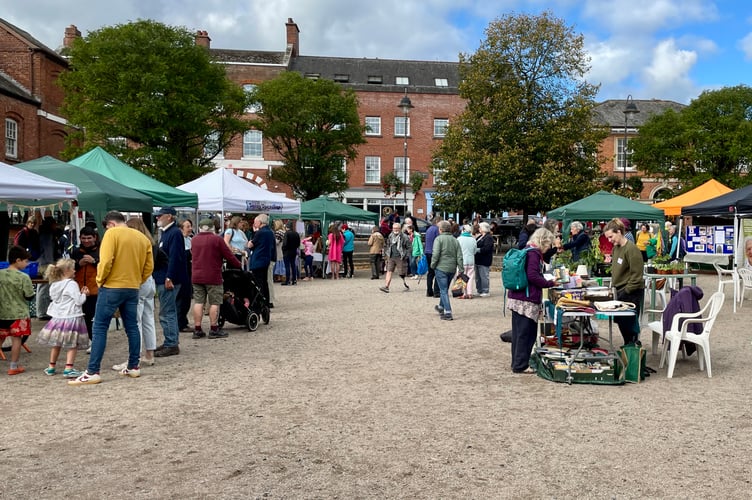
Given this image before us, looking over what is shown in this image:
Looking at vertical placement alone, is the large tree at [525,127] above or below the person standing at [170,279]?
above

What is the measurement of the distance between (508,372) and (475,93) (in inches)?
870

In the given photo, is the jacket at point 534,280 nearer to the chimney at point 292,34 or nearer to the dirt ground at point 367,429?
the dirt ground at point 367,429

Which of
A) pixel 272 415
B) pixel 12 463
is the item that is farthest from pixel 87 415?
pixel 272 415

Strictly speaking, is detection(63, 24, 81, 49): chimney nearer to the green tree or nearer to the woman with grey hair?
the green tree

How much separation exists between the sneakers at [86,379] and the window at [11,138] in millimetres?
28485

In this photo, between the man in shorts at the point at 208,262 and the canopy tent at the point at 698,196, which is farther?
the canopy tent at the point at 698,196

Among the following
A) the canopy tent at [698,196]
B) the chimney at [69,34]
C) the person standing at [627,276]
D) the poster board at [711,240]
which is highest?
the chimney at [69,34]

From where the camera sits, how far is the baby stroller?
412 inches

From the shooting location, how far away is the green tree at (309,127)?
3588 cm

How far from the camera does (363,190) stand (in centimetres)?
4778

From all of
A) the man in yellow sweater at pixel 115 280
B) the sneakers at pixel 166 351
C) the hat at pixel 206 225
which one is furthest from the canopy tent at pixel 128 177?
the man in yellow sweater at pixel 115 280

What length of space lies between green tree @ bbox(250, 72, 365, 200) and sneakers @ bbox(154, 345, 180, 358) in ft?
93.0

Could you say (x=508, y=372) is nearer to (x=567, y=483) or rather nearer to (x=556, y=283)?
(x=556, y=283)

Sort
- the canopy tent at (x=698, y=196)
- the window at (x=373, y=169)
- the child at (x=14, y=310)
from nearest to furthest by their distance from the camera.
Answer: the child at (x=14, y=310), the canopy tent at (x=698, y=196), the window at (x=373, y=169)
